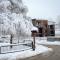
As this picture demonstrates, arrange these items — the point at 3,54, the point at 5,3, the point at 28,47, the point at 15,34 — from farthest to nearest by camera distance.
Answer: the point at 5,3, the point at 15,34, the point at 28,47, the point at 3,54

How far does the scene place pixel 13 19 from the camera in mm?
22672

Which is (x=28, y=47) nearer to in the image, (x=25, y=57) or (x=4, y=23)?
(x=25, y=57)

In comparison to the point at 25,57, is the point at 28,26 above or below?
above

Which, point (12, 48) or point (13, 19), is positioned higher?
point (13, 19)

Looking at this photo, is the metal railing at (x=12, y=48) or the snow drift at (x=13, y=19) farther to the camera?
the snow drift at (x=13, y=19)

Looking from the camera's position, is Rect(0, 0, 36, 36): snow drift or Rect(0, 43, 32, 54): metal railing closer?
Rect(0, 43, 32, 54): metal railing

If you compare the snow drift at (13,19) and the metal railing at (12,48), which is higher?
the snow drift at (13,19)

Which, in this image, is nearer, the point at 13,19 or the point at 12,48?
the point at 12,48

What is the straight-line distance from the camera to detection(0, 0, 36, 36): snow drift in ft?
70.4

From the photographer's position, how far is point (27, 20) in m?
25.4

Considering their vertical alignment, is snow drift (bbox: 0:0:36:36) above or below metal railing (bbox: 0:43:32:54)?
above

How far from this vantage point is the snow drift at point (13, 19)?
21453 mm

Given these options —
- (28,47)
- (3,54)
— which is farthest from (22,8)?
(3,54)

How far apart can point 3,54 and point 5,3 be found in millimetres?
12674
